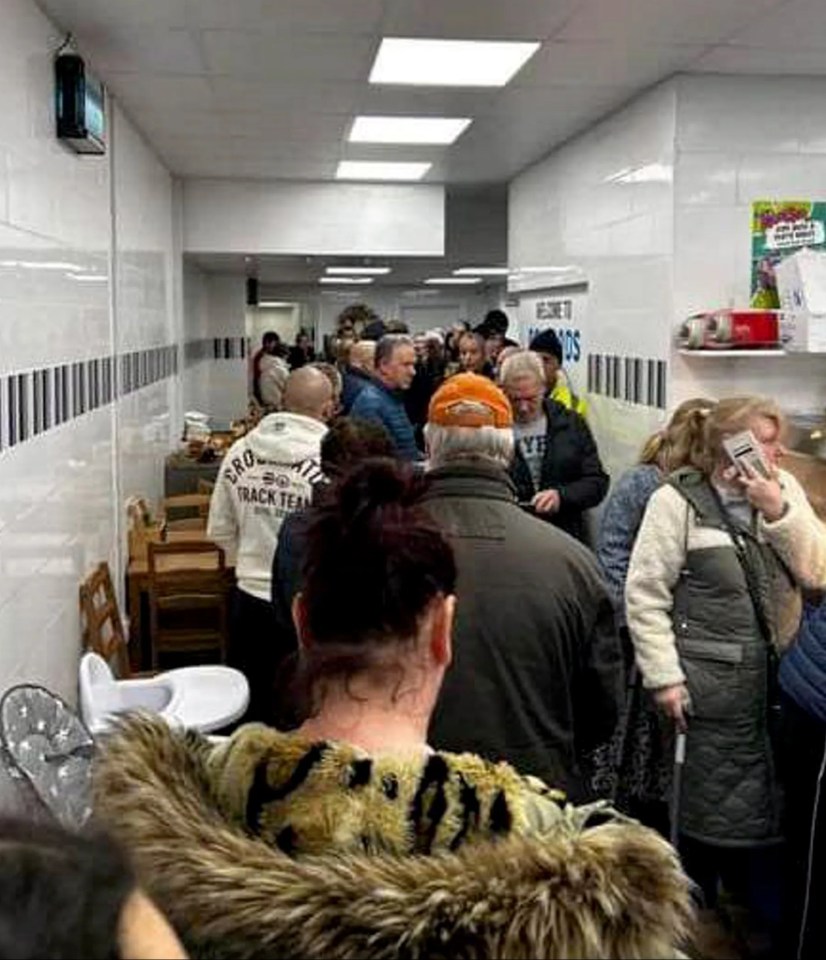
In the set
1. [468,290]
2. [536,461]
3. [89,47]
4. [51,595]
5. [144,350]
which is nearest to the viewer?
[51,595]

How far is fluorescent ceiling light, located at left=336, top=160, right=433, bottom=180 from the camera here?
751 centimetres

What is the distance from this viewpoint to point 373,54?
14.8 ft

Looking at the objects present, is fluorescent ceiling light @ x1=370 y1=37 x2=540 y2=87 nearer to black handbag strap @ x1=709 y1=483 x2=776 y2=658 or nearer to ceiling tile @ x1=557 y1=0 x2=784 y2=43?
ceiling tile @ x1=557 y1=0 x2=784 y2=43

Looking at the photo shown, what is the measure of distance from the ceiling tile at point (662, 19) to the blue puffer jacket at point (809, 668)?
2.07 meters

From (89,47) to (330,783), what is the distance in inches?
152

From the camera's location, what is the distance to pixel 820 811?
9.32 ft

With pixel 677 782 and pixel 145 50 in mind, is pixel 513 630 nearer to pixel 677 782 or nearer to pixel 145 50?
pixel 677 782

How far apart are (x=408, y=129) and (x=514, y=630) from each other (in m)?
4.51

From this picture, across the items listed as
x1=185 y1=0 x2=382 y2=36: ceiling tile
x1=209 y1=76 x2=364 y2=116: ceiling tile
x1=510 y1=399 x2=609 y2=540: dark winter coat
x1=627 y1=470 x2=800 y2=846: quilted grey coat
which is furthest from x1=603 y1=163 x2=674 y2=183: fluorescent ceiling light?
x1=627 y1=470 x2=800 y2=846: quilted grey coat

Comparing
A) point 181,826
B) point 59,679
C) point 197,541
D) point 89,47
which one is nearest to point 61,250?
point 89,47

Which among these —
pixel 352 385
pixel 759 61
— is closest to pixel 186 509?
pixel 352 385

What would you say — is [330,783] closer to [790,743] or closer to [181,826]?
[181,826]

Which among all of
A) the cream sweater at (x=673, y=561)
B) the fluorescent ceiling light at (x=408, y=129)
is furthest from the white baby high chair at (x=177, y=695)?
the fluorescent ceiling light at (x=408, y=129)

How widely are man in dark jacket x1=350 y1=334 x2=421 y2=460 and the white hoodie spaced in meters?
1.24
